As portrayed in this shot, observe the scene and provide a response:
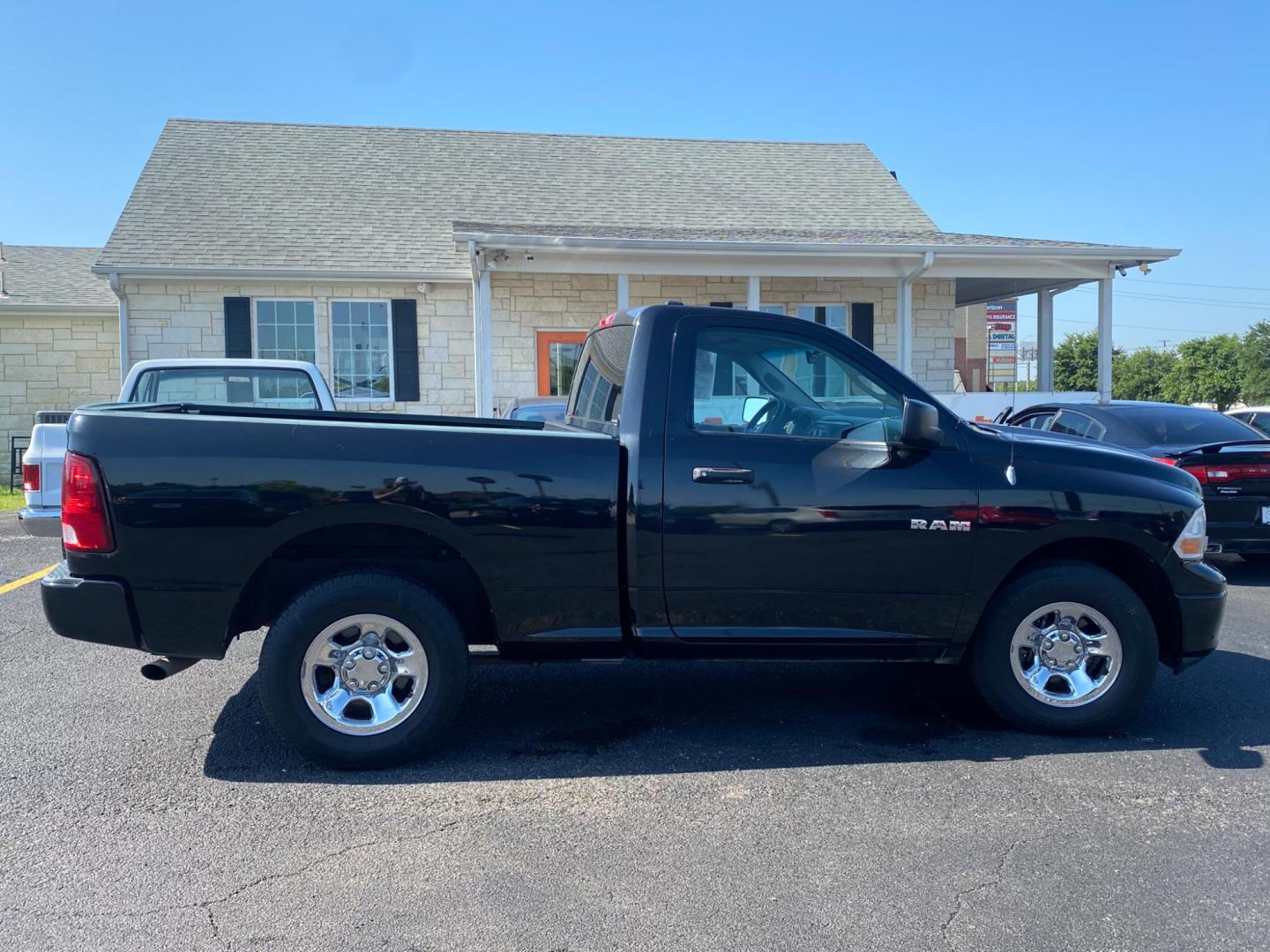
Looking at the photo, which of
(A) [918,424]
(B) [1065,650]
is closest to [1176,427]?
(B) [1065,650]

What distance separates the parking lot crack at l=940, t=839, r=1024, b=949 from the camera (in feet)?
10.1

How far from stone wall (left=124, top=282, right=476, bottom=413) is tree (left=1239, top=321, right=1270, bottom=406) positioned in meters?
40.2

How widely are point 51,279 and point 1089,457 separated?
19.5 meters

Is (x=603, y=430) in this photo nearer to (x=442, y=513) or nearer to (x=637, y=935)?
(x=442, y=513)

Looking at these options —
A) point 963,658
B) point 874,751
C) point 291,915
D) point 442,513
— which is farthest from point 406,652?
point 963,658

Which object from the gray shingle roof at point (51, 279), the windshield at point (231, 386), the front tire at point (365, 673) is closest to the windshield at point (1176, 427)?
the front tire at point (365, 673)

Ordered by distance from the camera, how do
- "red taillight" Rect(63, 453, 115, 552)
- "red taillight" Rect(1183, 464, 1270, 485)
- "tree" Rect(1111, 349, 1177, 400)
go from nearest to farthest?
"red taillight" Rect(63, 453, 115, 552), "red taillight" Rect(1183, 464, 1270, 485), "tree" Rect(1111, 349, 1177, 400)

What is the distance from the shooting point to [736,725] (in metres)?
4.96

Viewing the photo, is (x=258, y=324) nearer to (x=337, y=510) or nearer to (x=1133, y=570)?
(x=337, y=510)

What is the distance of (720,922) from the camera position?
3.12m

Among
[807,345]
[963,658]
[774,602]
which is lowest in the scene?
[963,658]

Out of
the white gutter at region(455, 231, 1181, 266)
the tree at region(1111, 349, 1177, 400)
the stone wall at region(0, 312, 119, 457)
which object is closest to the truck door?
the white gutter at region(455, 231, 1181, 266)

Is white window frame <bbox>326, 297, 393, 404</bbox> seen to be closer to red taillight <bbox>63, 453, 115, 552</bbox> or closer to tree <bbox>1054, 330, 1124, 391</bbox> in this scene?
red taillight <bbox>63, 453, 115, 552</bbox>

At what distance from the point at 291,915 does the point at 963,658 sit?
124 inches
